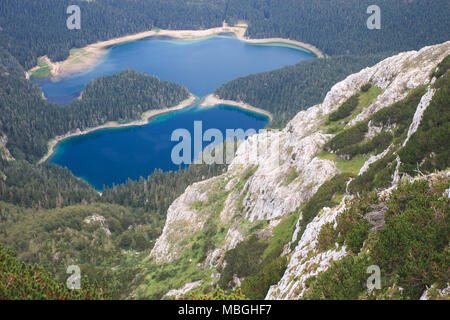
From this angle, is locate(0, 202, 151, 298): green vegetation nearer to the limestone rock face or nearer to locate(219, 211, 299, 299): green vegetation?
the limestone rock face

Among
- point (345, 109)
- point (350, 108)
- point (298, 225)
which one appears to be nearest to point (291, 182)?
point (298, 225)

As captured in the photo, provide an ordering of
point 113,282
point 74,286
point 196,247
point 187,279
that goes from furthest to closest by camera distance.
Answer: point 113,282
point 196,247
point 187,279
point 74,286

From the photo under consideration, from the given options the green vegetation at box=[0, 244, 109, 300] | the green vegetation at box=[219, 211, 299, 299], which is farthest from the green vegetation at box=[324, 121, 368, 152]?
the green vegetation at box=[0, 244, 109, 300]

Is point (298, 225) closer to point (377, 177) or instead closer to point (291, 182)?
point (377, 177)

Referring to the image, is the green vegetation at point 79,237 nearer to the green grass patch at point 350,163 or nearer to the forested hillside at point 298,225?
the forested hillside at point 298,225
